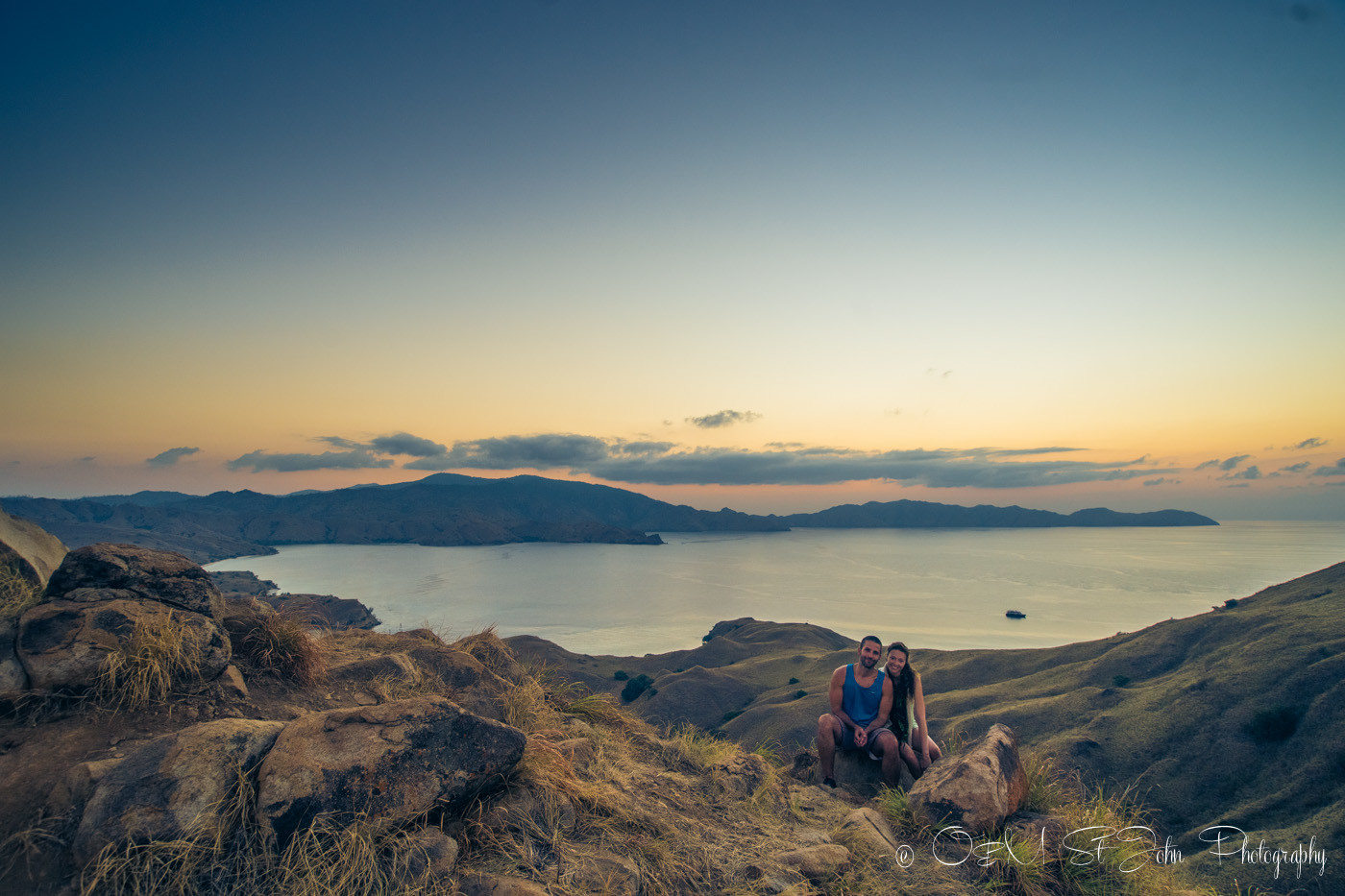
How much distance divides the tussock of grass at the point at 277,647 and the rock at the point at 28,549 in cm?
205

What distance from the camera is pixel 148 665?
15.5ft

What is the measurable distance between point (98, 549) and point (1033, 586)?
166 metres

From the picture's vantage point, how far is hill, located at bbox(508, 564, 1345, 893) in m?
29.8

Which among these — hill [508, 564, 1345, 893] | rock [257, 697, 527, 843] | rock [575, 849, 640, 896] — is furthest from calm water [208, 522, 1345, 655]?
rock [575, 849, 640, 896]

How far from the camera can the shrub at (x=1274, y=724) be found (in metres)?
34.4

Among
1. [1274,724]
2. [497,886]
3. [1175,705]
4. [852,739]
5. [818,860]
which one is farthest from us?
[1175,705]

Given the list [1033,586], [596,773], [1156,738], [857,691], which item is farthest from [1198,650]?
[1033,586]

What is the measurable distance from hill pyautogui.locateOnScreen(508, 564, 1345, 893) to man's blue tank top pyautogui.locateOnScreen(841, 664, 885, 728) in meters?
15.5

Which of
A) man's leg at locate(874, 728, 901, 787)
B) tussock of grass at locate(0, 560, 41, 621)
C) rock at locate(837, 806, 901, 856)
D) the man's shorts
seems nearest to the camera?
tussock of grass at locate(0, 560, 41, 621)

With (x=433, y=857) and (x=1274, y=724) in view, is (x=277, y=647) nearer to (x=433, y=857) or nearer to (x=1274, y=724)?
(x=433, y=857)

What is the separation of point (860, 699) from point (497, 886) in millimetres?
5298

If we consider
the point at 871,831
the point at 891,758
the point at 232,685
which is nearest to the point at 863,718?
the point at 891,758

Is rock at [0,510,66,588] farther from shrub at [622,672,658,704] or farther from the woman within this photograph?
shrub at [622,672,658,704]

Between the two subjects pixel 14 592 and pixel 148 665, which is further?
pixel 14 592
